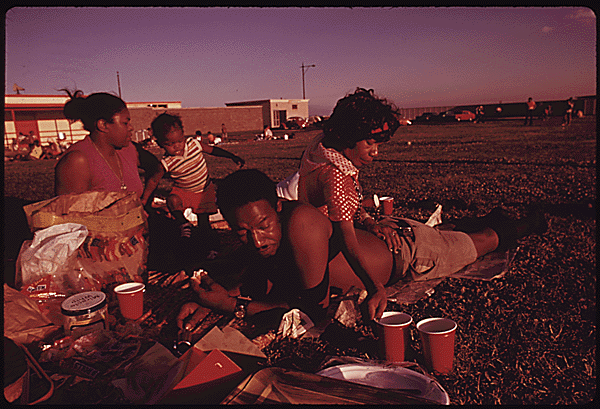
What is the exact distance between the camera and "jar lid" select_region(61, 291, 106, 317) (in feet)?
7.84

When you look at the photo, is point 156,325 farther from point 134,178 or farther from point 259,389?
point 134,178

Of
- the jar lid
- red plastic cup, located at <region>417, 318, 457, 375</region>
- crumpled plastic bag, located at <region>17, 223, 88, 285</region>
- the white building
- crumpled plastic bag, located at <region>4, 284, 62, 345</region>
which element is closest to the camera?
red plastic cup, located at <region>417, 318, 457, 375</region>

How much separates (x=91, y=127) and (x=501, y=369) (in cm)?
423

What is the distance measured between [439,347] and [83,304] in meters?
2.20

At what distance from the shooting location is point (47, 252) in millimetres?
3043

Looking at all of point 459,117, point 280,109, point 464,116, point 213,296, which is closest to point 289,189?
point 213,296

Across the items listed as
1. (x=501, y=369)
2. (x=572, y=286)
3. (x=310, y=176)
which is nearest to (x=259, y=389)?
(x=501, y=369)

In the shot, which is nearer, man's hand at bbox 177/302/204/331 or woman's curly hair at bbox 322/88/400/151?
man's hand at bbox 177/302/204/331

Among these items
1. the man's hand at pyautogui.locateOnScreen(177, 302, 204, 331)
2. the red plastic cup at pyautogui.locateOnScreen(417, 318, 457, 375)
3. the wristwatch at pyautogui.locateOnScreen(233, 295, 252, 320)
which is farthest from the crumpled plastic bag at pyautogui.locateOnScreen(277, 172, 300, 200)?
the red plastic cup at pyautogui.locateOnScreen(417, 318, 457, 375)

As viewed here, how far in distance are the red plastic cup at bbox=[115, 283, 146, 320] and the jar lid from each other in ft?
1.04

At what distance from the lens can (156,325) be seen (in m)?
2.96

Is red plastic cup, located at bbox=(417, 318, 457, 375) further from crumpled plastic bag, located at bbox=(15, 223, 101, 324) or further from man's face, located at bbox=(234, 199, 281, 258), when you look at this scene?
crumpled plastic bag, located at bbox=(15, 223, 101, 324)

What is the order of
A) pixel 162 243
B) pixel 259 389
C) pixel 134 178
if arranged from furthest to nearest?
pixel 162 243, pixel 134 178, pixel 259 389

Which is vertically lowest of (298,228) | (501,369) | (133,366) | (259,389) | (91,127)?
(501,369)
